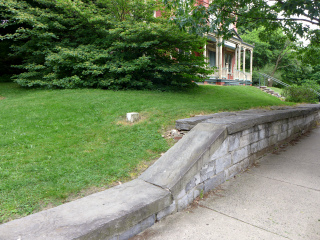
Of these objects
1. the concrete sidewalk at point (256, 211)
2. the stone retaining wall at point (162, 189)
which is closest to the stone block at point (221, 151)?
the stone retaining wall at point (162, 189)

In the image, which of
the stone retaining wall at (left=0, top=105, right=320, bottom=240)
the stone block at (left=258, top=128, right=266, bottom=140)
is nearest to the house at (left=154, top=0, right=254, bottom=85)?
the stone block at (left=258, top=128, right=266, bottom=140)

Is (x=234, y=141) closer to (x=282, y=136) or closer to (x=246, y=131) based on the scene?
(x=246, y=131)

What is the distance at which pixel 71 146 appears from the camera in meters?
4.12

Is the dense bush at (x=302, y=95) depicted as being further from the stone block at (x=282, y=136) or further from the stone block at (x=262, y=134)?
the stone block at (x=262, y=134)

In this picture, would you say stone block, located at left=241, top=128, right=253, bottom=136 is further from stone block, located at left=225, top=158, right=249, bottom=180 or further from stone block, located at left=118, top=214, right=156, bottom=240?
stone block, located at left=118, top=214, right=156, bottom=240

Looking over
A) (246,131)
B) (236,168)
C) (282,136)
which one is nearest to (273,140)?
(282,136)

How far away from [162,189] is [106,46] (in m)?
8.18

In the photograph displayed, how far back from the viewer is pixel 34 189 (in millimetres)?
2811

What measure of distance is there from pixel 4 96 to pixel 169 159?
878 cm

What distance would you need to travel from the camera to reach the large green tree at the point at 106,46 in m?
8.87

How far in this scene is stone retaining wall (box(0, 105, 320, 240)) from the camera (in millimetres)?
1986

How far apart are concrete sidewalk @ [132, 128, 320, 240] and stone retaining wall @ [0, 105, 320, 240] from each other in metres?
0.15

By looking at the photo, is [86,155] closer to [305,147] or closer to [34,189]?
[34,189]

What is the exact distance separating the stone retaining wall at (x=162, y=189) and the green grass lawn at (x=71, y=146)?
453 millimetres
